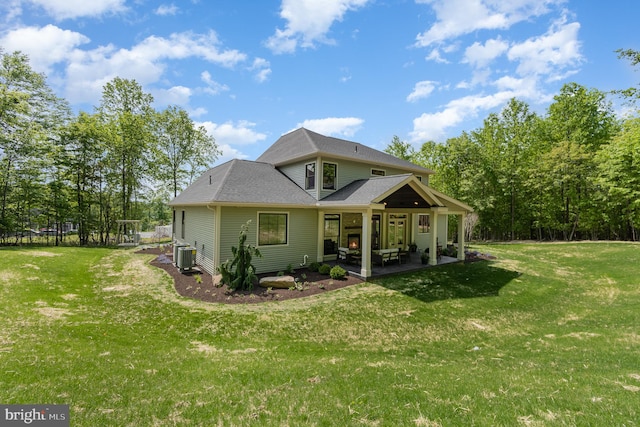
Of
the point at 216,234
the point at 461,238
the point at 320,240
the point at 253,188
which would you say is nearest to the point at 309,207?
the point at 320,240

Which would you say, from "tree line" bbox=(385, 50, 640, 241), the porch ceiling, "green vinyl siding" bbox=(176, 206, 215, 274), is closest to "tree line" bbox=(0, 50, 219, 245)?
"green vinyl siding" bbox=(176, 206, 215, 274)

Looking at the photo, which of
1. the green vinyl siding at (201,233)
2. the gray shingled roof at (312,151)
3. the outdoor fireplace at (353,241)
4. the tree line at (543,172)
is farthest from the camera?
the tree line at (543,172)

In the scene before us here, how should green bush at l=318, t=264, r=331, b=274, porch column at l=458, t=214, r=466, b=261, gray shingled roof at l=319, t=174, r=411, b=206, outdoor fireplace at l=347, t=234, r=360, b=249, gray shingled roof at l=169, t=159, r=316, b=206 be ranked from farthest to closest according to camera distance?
porch column at l=458, t=214, r=466, b=261 < outdoor fireplace at l=347, t=234, r=360, b=249 < green bush at l=318, t=264, r=331, b=274 < gray shingled roof at l=319, t=174, r=411, b=206 < gray shingled roof at l=169, t=159, r=316, b=206

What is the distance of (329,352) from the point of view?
596cm

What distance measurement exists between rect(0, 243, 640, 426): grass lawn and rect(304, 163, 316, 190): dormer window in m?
6.08

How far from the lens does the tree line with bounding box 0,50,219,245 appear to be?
17766mm

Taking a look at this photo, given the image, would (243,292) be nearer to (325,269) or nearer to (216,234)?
(216,234)

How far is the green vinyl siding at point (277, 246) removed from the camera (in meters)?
11.6

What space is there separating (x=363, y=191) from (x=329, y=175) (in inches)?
97.4

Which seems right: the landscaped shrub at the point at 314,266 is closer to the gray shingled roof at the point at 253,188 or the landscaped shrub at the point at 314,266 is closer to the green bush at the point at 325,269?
the green bush at the point at 325,269

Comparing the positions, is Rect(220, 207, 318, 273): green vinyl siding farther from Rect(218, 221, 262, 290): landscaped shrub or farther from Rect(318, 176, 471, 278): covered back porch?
Rect(218, 221, 262, 290): landscaped shrub

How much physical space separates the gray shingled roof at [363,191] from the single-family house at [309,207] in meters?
0.06

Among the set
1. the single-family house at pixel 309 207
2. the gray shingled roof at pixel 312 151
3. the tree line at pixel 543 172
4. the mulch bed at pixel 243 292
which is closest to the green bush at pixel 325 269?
the mulch bed at pixel 243 292

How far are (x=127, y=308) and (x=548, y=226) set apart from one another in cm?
3363
